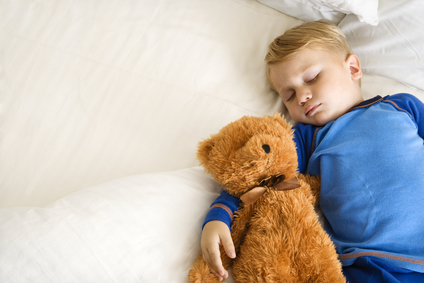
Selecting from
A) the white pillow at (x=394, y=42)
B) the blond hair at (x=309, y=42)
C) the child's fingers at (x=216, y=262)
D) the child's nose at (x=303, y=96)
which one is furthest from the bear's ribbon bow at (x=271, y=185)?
the white pillow at (x=394, y=42)

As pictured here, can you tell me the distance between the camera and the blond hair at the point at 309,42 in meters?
0.89

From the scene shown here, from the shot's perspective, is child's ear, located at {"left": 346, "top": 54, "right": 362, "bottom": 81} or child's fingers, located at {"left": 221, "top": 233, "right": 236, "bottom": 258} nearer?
child's fingers, located at {"left": 221, "top": 233, "right": 236, "bottom": 258}

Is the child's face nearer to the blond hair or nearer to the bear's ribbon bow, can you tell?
the blond hair

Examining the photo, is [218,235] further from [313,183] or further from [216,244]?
Answer: [313,183]

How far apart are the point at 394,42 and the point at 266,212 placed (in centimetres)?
87

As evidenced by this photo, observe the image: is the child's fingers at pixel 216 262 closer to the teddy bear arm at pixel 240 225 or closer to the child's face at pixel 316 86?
the teddy bear arm at pixel 240 225

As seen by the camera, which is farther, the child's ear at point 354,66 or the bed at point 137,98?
the child's ear at point 354,66

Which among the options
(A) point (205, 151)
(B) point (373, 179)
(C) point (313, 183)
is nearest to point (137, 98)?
(A) point (205, 151)

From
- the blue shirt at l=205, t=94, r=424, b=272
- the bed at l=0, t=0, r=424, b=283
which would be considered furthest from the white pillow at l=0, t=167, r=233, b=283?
the blue shirt at l=205, t=94, r=424, b=272

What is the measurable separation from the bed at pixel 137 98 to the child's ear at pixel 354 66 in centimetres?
10

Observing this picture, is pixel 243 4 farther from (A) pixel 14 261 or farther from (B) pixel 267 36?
(A) pixel 14 261

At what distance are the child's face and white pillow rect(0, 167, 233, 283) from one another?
46cm

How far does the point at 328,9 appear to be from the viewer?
1.06m

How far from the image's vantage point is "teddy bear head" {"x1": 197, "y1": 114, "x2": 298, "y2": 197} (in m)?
0.55
